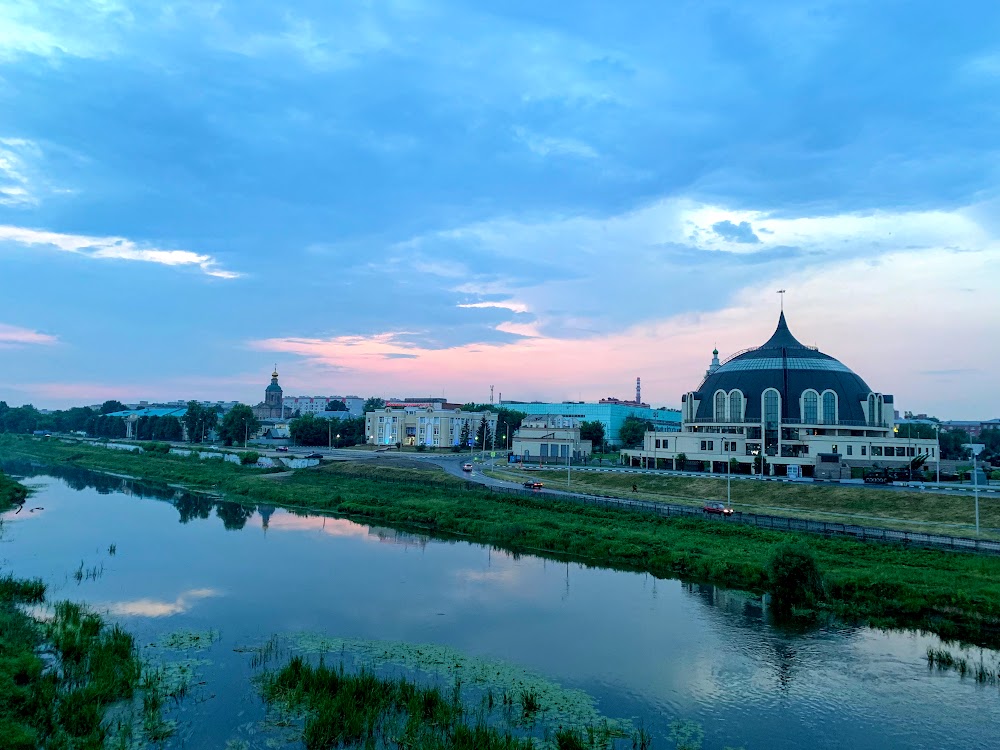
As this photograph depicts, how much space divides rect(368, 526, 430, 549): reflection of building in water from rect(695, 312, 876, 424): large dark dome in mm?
59285

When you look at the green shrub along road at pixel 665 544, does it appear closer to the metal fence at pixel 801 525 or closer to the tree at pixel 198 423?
the metal fence at pixel 801 525

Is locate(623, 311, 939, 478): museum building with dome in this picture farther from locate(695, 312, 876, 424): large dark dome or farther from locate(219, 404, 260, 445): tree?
locate(219, 404, 260, 445): tree

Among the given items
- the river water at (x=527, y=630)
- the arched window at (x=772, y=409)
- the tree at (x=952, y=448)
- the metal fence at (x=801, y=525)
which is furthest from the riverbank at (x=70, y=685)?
the tree at (x=952, y=448)

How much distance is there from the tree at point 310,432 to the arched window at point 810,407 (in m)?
101

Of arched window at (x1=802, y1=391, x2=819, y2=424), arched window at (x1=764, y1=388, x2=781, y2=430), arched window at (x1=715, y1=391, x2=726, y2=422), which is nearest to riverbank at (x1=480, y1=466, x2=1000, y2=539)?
arched window at (x1=764, y1=388, x2=781, y2=430)

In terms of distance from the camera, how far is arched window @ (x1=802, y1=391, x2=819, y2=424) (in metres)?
91.9

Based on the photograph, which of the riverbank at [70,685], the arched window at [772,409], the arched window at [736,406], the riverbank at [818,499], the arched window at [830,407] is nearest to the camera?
the riverbank at [70,685]

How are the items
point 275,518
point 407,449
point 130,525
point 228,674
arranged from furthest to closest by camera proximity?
point 407,449 → point 275,518 → point 130,525 → point 228,674

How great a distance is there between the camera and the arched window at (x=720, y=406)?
98250 mm

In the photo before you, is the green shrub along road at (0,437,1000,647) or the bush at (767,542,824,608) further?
the bush at (767,542,824,608)

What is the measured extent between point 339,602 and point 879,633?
24.7m

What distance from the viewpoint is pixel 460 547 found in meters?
48.5

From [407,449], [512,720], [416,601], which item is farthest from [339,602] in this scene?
[407,449]

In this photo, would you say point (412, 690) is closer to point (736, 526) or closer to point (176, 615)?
point (176, 615)
